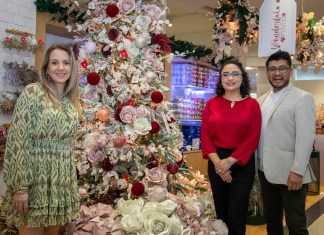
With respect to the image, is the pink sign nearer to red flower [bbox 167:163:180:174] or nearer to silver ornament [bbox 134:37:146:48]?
silver ornament [bbox 134:37:146:48]

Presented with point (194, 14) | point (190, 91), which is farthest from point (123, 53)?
point (194, 14)

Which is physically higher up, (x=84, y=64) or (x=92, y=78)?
(x=84, y=64)

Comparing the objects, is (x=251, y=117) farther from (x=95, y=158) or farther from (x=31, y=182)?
(x=31, y=182)

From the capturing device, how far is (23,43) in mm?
4590

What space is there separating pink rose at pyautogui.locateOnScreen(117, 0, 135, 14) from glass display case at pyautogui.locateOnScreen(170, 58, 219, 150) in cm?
376

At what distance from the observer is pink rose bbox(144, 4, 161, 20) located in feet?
9.92

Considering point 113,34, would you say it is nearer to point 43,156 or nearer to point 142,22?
point 142,22

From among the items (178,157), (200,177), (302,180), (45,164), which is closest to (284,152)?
(302,180)

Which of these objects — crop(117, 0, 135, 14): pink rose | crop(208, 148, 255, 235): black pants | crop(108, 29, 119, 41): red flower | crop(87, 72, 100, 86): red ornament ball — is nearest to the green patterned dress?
crop(87, 72, 100, 86): red ornament ball

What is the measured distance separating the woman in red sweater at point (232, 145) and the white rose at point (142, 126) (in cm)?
49

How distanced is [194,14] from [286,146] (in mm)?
5997

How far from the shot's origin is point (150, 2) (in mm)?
3123

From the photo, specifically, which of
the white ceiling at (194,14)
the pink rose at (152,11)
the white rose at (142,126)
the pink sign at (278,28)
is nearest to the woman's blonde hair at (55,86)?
the white rose at (142,126)

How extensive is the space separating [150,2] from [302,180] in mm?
1795
